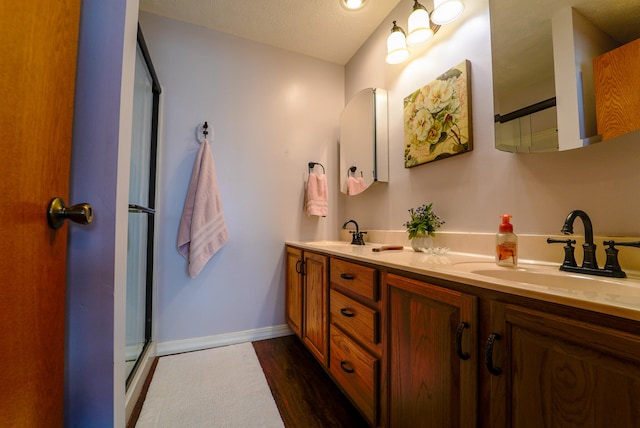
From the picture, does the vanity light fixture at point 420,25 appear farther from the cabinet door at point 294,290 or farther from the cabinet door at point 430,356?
the cabinet door at point 294,290

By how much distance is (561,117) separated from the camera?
0.93 m

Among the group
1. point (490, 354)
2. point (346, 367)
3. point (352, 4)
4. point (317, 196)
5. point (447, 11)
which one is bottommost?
point (346, 367)

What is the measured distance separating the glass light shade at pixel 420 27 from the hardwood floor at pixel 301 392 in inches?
78.3

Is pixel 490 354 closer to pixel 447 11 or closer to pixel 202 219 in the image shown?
pixel 447 11

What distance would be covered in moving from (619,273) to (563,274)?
0.38 ft

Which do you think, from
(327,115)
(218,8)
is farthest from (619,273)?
(218,8)

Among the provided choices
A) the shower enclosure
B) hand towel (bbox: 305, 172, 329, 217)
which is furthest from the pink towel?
hand towel (bbox: 305, 172, 329, 217)

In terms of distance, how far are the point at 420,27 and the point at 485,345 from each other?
5.13ft

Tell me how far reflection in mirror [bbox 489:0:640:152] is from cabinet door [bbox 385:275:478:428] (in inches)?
29.7

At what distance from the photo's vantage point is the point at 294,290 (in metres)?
1.90

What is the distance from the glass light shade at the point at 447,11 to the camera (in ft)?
4.05

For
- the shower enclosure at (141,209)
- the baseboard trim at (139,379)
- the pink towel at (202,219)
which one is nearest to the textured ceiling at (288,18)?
the shower enclosure at (141,209)

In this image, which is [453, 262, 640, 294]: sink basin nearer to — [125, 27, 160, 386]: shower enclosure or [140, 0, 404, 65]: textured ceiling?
[125, 27, 160, 386]: shower enclosure

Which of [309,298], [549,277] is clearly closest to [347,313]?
[309,298]
